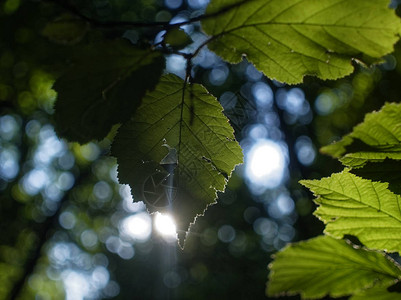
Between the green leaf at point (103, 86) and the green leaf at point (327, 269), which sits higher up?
the green leaf at point (103, 86)

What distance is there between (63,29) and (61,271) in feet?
51.2

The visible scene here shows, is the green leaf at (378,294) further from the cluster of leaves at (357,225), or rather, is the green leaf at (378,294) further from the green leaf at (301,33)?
the green leaf at (301,33)

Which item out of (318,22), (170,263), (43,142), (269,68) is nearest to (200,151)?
(269,68)

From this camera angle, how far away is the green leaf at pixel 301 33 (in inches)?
20.1

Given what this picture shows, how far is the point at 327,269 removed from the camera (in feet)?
2.14

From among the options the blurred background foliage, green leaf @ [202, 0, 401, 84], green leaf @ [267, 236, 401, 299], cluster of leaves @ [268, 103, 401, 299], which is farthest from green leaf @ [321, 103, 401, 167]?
the blurred background foliage

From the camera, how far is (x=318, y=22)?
21.1 inches

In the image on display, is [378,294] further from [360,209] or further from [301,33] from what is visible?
[301,33]

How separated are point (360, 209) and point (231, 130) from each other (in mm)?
356

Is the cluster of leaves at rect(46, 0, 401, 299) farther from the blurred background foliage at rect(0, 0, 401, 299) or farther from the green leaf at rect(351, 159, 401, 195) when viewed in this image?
the blurred background foliage at rect(0, 0, 401, 299)

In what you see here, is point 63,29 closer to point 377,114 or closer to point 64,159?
point 377,114

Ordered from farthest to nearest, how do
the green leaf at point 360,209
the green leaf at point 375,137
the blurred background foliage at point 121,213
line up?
the blurred background foliage at point 121,213 < the green leaf at point 360,209 < the green leaf at point 375,137

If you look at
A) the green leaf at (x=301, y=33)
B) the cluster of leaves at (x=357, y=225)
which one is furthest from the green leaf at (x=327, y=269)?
the green leaf at (x=301, y=33)

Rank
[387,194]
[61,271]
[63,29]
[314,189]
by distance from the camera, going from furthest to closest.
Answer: [61,271] < [314,189] < [387,194] < [63,29]
